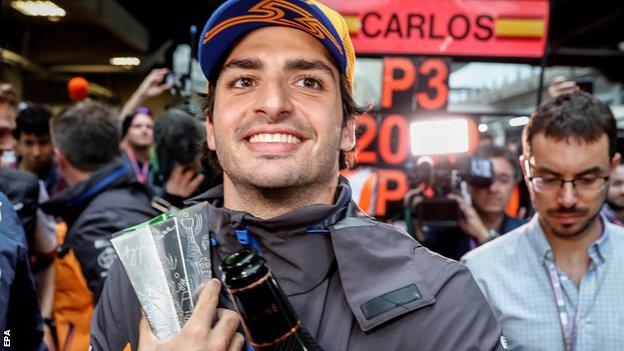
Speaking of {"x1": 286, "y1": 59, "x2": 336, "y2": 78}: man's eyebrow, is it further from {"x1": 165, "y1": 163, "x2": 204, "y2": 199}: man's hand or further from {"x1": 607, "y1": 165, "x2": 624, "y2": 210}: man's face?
{"x1": 607, "y1": 165, "x2": 624, "y2": 210}: man's face

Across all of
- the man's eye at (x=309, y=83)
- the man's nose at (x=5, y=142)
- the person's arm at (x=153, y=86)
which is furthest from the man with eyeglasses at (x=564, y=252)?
the person's arm at (x=153, y=86)

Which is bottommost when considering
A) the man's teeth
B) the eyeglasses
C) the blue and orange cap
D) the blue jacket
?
the blue jacket

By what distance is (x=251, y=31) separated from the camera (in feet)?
4.64

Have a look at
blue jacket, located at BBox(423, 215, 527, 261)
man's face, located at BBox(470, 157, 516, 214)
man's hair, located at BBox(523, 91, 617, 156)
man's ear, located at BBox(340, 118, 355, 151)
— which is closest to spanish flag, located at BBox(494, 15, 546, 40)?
man's face, located at BBox(470, 157, 516, 214)

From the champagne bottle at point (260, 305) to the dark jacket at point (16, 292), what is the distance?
3.37 feet

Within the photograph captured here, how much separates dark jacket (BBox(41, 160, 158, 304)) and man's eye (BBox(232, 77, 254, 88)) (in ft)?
3.99

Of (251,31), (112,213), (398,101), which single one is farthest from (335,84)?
(398,101)

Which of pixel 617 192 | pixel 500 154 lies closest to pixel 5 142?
pixel 500 154

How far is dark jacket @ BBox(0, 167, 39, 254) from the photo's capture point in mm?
2658

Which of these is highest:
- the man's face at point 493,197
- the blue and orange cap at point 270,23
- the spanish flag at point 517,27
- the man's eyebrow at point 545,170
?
the spanish flag at point 517,27

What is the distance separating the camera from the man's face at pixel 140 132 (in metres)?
5.00

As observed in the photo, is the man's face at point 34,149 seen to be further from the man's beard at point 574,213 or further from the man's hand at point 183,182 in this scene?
the man's beard at point 574,213

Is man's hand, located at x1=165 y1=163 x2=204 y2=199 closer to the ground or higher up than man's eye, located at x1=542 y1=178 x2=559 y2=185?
closer to the ground

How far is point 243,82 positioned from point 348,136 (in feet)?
1.07
